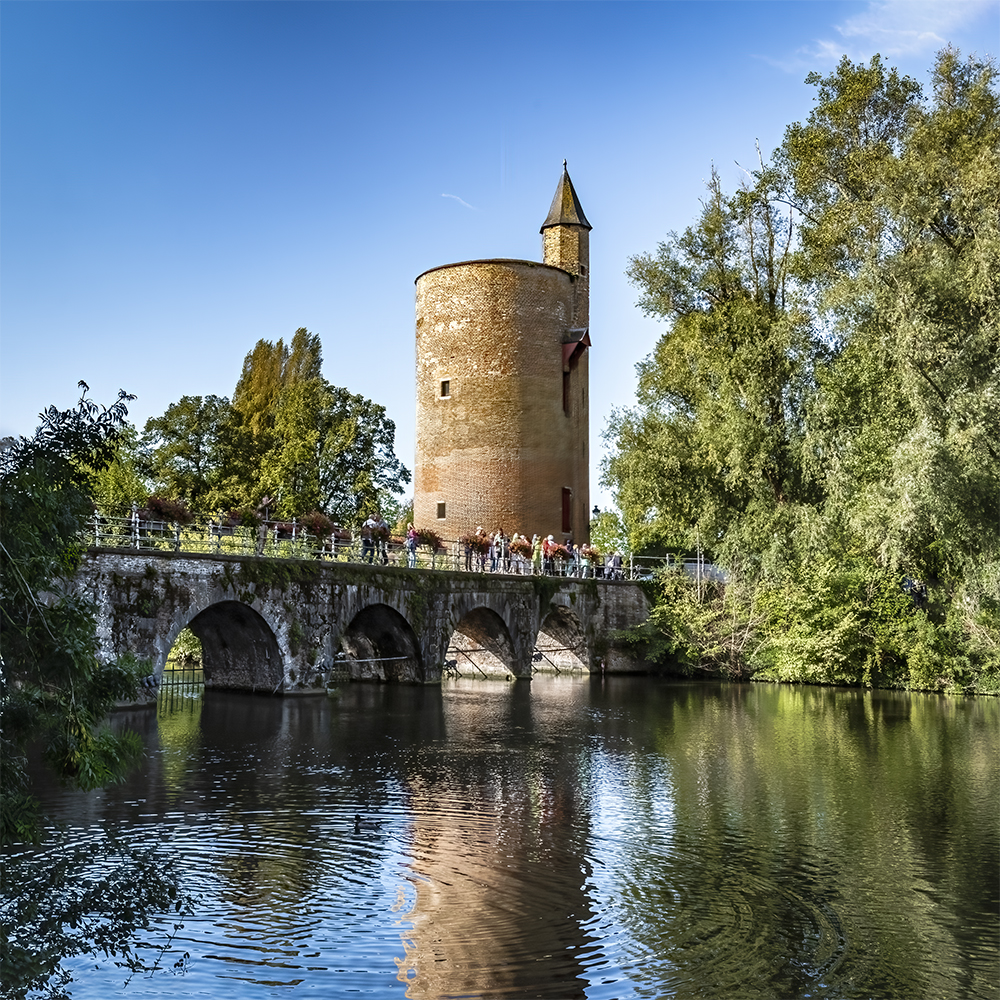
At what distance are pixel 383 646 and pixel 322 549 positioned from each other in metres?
3.73

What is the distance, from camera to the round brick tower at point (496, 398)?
36.2 metres

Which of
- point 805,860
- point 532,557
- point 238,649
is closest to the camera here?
point 805,860

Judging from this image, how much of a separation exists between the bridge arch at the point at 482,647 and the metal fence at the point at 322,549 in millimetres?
1454

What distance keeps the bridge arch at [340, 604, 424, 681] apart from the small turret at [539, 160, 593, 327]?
15271 mm

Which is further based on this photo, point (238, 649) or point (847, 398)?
point (847, 398)

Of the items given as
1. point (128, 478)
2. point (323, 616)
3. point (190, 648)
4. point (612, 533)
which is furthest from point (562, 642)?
point (612, 533)

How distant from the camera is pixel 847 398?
27.5m

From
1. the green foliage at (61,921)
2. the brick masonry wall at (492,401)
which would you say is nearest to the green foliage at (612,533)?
the brick masonry wall at (492,401)

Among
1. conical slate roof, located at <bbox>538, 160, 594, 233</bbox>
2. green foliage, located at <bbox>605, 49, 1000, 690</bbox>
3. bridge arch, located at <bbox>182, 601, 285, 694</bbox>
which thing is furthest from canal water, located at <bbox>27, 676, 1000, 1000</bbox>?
conical slate roof, located at <bbox>538, 160, 594, 233</bbox>

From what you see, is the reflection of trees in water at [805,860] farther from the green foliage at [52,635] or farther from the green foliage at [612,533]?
the green foliage at [612,533]

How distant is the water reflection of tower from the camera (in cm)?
770

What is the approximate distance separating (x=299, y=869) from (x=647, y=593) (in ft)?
88.4

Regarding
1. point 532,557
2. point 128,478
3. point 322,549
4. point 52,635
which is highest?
point 128,478

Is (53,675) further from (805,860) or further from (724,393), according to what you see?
(724,393)
